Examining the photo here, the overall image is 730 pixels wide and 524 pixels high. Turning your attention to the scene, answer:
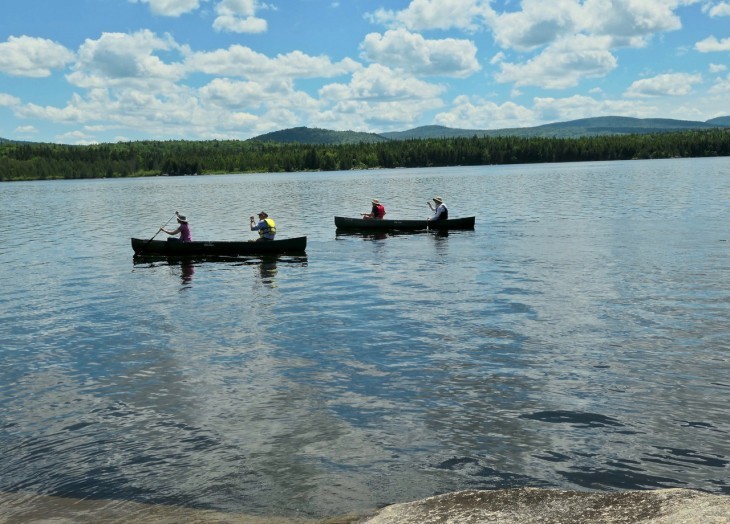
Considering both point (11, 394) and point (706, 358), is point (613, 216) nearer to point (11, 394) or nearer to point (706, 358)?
point (706, 358)

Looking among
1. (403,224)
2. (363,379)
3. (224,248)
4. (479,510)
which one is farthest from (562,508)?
(403,224)

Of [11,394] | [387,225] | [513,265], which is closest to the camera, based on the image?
[11,394]

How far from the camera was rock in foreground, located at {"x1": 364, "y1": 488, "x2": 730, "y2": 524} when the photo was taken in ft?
23.1

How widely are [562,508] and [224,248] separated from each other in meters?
30.6

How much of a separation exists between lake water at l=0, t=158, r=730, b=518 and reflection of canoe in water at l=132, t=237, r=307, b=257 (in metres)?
3.07

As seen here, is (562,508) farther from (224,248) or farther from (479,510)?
(224,248)

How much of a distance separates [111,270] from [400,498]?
2763 cm

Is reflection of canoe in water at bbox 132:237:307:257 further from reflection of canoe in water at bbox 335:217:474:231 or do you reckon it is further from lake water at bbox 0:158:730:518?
reflection of canoe in water at bbox 335:217:474:231

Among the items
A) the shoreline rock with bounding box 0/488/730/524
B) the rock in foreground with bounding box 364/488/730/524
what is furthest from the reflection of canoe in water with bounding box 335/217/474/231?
the rock in foreground with bounding box 364/488/730/524

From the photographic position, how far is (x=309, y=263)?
3481 centimetres

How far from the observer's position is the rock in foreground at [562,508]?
7035 millimetres

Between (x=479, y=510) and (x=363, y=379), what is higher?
(x=479, y=510)

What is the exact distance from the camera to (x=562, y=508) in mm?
7902

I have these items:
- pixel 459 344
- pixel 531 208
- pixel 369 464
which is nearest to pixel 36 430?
pixel 369 464
